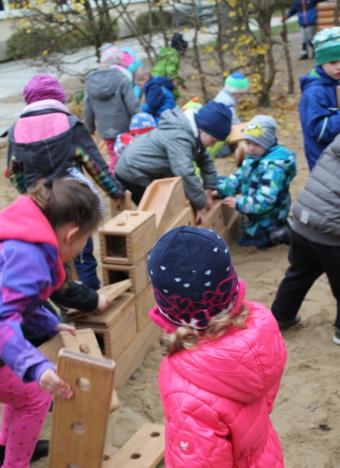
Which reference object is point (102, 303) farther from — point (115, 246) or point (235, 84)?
point (235, 84)

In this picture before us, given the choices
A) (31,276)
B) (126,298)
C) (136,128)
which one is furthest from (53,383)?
(136,128)

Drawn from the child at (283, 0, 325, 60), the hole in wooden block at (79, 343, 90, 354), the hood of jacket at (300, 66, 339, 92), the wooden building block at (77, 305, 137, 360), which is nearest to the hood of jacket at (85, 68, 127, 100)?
Result: the hood of jacket at (300, 66, 339, 92)

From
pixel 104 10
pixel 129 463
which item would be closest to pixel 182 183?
pixel 129 463

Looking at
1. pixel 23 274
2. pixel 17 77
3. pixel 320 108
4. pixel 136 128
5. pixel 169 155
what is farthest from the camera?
pixel 17 77

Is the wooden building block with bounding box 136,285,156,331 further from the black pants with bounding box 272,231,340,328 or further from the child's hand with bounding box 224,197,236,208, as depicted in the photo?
the child's hand with bounding box 224,197,236,208

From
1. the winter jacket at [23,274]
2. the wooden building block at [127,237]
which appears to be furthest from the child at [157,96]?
the winter jacket at [23,274]

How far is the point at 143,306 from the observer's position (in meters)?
3.56

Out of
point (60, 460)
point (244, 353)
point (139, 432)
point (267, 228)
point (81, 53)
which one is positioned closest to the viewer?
point (244, 353)

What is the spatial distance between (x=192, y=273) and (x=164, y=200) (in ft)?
8.02

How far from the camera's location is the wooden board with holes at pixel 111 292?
10.0 feet

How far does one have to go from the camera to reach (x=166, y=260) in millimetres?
1581

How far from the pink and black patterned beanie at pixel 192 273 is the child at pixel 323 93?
7.36ft

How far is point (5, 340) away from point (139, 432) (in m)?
1.16

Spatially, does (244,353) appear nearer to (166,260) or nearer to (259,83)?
(166,260)
